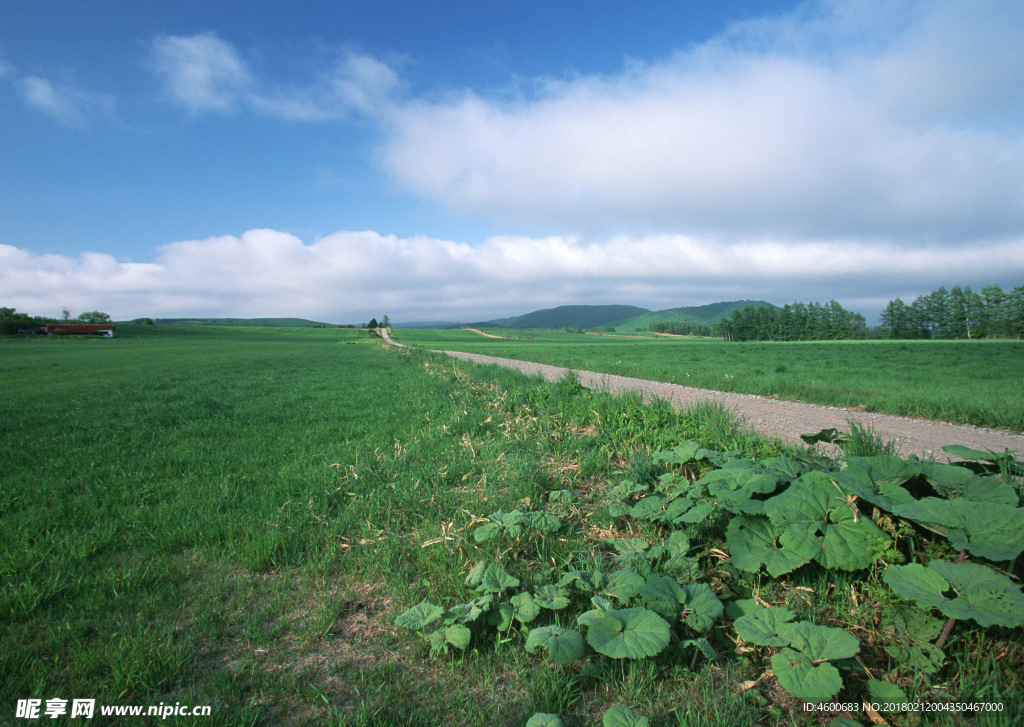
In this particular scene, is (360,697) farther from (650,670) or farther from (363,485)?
(363,485)

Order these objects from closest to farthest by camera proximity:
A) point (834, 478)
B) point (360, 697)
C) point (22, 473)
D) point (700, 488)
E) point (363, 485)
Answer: point (360, 697), point (834, 478), point (700, 488), point (363, 485), point (22, 473)

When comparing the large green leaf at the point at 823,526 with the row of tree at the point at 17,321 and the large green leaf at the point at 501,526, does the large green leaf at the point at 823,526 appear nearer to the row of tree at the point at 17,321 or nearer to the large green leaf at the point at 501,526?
the large green leaf at the point at 501,526

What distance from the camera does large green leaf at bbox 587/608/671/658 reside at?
7.04 feet

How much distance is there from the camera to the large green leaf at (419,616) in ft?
8.83

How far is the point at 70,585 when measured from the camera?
123 inches

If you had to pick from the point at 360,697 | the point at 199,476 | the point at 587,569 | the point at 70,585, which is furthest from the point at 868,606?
the point at 199,476

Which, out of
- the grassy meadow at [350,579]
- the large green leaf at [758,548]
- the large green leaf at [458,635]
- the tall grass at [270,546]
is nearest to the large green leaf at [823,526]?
the large green leaf at [758,548]

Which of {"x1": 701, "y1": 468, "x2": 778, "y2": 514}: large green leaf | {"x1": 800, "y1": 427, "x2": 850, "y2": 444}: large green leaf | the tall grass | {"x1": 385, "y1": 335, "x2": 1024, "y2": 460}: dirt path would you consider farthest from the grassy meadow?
{"x1": 385, "y1": 335, "x2": 1024, "y2": 460}: dirt path

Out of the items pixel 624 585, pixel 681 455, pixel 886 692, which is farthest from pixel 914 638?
pixel 681 455

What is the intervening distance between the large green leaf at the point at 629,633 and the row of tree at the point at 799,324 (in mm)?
121312

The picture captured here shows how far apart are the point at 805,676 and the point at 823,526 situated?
1.13 m

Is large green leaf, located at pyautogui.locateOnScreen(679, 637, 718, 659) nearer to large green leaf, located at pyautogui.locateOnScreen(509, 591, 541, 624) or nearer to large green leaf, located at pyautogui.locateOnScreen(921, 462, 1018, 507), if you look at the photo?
large green leaf, located at pyautogui.locateOnScreen(509, 591, 541, 624)

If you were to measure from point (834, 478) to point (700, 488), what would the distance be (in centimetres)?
105

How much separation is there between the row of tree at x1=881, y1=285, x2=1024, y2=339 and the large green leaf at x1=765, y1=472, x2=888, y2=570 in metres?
113
